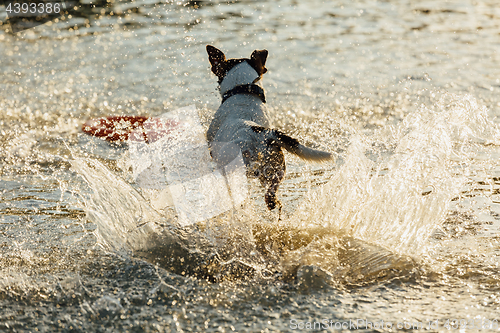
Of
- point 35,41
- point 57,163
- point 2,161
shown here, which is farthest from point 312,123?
point 35,41

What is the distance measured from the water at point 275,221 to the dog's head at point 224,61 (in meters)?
0.99

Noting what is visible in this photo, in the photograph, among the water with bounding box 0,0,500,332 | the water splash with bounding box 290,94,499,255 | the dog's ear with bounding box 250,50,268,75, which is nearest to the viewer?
the water with bounding box 0,0,500,332

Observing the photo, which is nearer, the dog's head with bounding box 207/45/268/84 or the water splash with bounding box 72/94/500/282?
the water splash with bounding box 72/94/500/282

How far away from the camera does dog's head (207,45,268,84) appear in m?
4.50

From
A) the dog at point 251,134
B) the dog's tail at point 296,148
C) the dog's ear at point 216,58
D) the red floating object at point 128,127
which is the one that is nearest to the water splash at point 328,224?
the dog at point 251,134

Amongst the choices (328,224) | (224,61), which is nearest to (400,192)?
(328,224)

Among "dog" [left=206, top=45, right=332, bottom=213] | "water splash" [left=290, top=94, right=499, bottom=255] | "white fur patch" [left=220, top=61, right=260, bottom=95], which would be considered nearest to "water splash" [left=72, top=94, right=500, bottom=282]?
"water splash" [left=290, top=94, right=499, bottom=255]

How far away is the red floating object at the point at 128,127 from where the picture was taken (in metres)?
5.51

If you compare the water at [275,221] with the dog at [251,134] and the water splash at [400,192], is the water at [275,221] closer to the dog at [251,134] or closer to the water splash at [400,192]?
the water splash at [400,192]

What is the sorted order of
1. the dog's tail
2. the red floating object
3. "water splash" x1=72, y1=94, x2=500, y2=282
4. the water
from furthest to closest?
the red floating object
the dog's tail
"water splash" x1=72, y1=94, x2=500, y2=282
the water

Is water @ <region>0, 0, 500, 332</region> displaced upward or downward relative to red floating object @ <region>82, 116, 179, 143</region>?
downward

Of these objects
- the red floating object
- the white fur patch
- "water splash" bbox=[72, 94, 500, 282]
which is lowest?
"water splash" bbox=[72, 94, 500, 282]

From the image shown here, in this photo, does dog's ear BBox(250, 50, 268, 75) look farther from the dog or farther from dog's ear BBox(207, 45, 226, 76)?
dog's ear BBox(207, 45, 226, 76)

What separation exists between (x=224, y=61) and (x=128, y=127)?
2.08 meters
